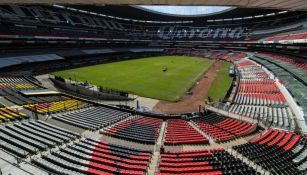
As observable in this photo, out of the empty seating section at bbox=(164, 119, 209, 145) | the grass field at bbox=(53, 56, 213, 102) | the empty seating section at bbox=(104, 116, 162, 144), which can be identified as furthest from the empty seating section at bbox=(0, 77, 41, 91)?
the empty seating section at bbox=(164, 119, 209, 145)

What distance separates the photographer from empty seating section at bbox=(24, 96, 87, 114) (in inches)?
1146

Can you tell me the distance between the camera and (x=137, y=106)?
114ft

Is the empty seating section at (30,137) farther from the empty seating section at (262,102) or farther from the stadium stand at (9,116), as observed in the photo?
the empty seating section at (262,102)

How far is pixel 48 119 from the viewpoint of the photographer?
26.8 meters

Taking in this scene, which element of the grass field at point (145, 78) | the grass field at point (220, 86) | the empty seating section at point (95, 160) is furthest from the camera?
the grass field at point (145, 78)

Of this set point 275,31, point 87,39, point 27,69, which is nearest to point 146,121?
point 27,69

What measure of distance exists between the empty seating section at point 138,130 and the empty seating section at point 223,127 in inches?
219

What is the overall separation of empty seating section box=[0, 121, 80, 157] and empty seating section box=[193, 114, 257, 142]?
46.3ft

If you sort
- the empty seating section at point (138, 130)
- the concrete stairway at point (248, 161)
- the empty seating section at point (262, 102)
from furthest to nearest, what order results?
1. the empty seating section at point (262, 102)
2. the empty seating section at point (138, 130)
3. the concrete stairway at point (248, 161)

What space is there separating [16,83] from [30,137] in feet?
88.4

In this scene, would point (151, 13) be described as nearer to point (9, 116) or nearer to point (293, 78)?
point (293, 78)

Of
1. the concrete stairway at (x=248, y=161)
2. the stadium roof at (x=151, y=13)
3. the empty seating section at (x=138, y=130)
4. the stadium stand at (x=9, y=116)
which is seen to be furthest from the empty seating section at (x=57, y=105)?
the stadium roof at (x=151, y=13)

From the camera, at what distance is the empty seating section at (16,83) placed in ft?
129

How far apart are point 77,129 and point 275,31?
86879mm
